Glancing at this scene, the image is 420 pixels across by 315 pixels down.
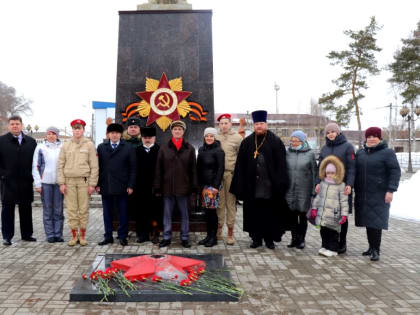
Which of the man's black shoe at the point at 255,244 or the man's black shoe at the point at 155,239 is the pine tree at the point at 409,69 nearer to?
the man's black shoe at the point at 255,244

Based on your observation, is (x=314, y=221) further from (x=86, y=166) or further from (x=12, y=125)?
(x=12, y=125)

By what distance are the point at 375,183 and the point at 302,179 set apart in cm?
90

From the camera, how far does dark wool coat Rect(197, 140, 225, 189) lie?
199 inches

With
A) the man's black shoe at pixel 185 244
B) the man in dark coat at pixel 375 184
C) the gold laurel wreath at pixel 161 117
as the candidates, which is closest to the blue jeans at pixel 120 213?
the man's black shoe at pixel 185 244

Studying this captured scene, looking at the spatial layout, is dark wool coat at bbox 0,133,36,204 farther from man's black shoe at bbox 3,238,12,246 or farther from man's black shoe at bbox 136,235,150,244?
man's black shoe at bbox 136,235,150,244

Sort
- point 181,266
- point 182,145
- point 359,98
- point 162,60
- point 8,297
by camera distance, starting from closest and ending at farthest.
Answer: point 8,297, point 181,266, point 182,145, point 162,60, point 359,98

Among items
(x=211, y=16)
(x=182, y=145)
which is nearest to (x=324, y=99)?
(x=211, y=16)

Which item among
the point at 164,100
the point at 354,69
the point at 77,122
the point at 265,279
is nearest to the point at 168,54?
the point at 164,100

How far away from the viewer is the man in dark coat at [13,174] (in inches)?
211

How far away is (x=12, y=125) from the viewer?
5.36 m

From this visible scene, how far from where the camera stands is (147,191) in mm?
5395

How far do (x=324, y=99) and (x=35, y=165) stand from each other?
24.3 meters

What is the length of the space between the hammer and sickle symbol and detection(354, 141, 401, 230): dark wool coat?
316 centimetres

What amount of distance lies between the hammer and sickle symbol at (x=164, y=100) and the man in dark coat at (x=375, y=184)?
3.13 metres
